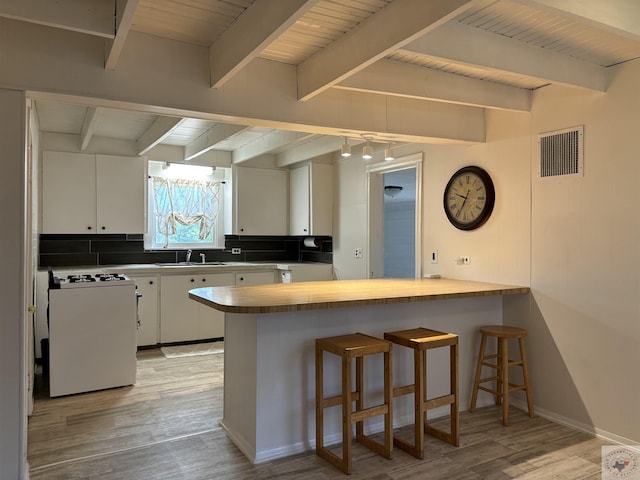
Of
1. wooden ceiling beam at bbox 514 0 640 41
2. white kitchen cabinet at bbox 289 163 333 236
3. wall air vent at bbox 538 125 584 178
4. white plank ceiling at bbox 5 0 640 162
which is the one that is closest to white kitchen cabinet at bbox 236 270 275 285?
white kitchen cabinet at bbox 289 163 333 236

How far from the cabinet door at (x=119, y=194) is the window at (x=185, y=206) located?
304 mm

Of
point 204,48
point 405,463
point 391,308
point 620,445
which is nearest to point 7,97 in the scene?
point 204,48

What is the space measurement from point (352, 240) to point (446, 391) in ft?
7.27

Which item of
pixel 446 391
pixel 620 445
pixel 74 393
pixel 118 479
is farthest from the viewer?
pixel 74 393

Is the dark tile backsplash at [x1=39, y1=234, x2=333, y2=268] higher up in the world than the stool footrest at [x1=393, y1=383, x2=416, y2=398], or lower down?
higher up

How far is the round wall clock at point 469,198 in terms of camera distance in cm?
361

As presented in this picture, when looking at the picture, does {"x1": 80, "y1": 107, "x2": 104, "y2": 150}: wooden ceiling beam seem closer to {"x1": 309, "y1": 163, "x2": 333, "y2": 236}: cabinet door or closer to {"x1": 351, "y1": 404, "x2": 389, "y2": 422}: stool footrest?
{"x1": 309, "y1": 163, "x2": 333, "y2": 236}: cabinet door

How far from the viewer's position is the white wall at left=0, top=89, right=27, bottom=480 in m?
2.20

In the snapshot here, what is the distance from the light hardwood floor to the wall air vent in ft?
5.67

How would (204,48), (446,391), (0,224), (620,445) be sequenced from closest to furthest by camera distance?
(0,224) → (204,48) → (620,445) → (446,391)

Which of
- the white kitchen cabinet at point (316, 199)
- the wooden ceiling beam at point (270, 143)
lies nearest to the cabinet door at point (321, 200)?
the white kitchen cabinet at point (316, 199)

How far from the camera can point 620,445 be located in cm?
281

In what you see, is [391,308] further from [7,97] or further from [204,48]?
[7,97]

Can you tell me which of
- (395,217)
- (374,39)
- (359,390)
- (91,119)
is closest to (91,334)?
(91,119)
